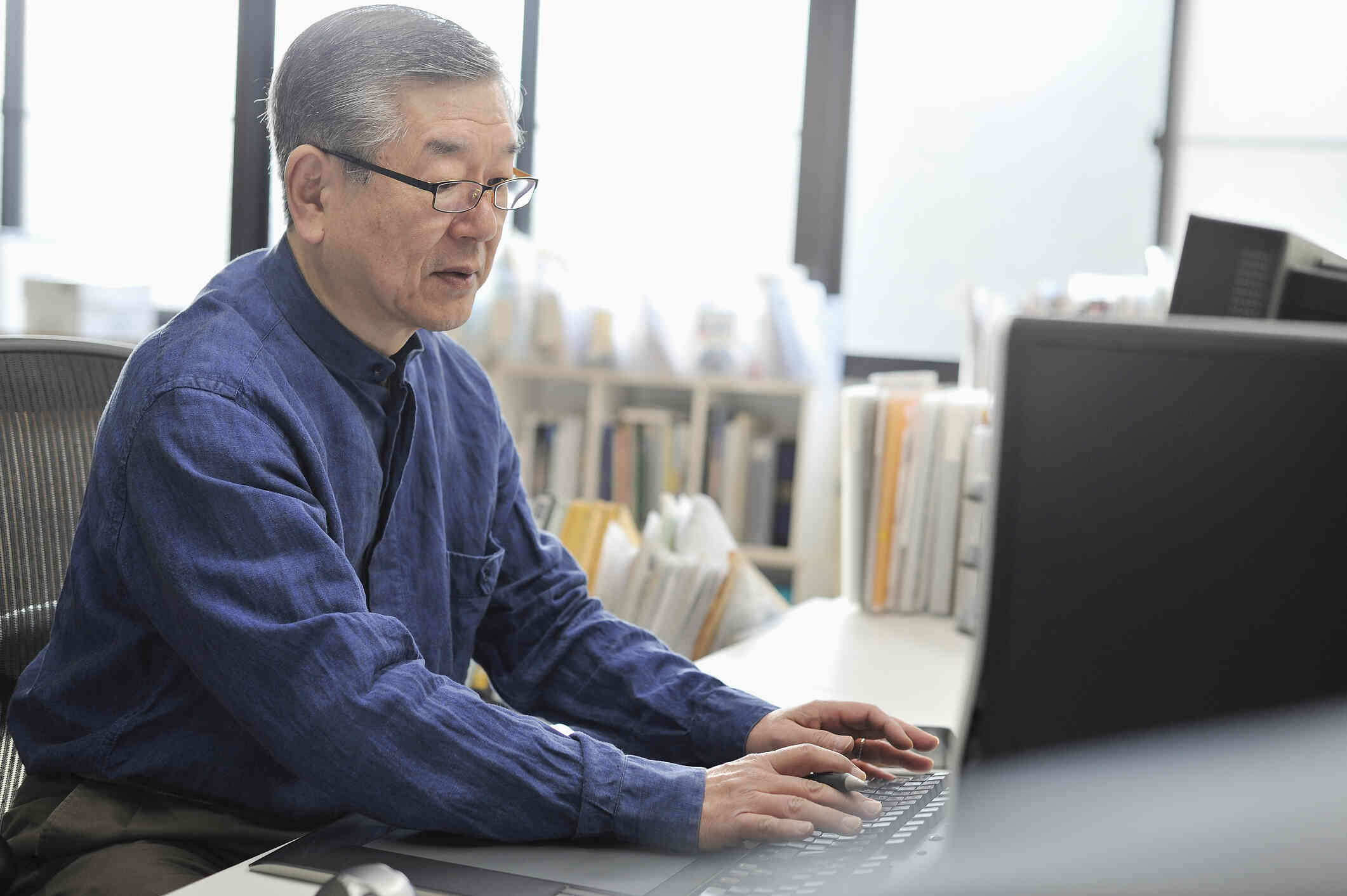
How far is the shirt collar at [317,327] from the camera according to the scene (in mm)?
1128

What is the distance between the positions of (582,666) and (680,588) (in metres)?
0.72

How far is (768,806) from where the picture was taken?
0.90 meters

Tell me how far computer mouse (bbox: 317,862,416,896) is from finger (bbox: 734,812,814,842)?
0.88ft

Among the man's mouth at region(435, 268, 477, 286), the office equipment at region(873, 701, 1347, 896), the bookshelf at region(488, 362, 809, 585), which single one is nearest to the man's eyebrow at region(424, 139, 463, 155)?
the man's mouth at region(435, 268, 477, 286)

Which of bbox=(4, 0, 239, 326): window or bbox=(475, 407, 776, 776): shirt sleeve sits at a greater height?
bbox=(4, 0, 239, 326): window

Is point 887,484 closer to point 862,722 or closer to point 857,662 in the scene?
point 857,662

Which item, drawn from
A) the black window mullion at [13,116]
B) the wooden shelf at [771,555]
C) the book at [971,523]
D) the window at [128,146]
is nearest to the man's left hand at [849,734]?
the book at [971,523]

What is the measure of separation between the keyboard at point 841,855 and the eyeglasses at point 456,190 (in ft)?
2.03

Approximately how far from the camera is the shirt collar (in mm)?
1128

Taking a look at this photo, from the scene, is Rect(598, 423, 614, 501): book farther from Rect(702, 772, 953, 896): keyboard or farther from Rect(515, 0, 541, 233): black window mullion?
Rect(702, 772, 953, 896): keyboard

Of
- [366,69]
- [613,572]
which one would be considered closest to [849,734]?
[366,69]

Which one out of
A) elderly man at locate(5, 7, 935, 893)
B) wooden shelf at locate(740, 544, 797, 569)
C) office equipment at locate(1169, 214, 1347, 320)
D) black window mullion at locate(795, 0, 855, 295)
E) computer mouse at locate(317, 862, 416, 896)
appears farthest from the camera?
black window mullion at locate(795, 0, 855, 295)

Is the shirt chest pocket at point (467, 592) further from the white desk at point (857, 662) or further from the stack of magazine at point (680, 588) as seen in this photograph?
the stack of magazine at point (680, 588)

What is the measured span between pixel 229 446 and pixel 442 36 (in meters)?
0.43
